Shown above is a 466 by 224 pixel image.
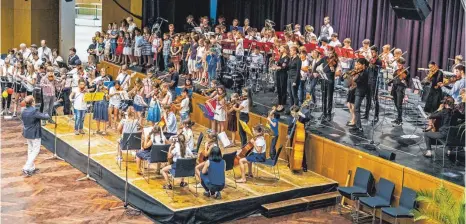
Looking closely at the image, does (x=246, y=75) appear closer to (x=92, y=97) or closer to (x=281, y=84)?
(x=281, y=84)

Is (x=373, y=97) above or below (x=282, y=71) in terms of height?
below

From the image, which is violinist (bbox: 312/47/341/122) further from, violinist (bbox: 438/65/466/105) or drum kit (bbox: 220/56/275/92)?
drum kit (bbox: 220/56/275/92)

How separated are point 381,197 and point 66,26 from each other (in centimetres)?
1578

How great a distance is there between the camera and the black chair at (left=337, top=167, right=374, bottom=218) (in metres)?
12.8

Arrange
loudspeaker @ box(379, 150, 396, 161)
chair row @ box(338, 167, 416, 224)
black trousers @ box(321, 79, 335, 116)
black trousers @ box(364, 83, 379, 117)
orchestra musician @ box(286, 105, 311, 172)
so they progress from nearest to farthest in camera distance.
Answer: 1. chair row @ box(338, 167, 416, 224)
2. loudspeaker @ box(379, 150, 396, 161)
3. orchestra musician @ box(286, 105, 311, 172)
4. black trousers @ box(364, 83, 379, 117)
5. black trousers @ box(321, 79, 335, 116)

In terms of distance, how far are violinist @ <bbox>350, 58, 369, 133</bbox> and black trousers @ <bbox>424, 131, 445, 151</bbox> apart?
5.46ft

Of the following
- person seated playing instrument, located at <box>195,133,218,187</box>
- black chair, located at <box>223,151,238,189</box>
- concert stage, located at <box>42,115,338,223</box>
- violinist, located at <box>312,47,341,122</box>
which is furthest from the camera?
violinist, located at <box>312,47,341,122</box>

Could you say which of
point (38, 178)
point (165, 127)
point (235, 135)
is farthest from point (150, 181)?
point (235, 135)

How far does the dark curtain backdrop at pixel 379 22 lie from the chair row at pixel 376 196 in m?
5.76

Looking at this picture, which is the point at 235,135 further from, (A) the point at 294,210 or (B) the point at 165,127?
(A) the point at 294,210

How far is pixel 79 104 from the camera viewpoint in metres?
16.0

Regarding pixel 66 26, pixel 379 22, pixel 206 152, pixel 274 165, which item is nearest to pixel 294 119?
pixel 274 165

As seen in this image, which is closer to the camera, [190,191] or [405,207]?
[405,207]

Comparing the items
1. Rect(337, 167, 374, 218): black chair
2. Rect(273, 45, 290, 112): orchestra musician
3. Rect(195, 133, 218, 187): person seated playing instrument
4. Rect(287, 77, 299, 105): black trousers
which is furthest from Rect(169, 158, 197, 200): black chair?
Rect(287, 77, 299, 105): black trousers
